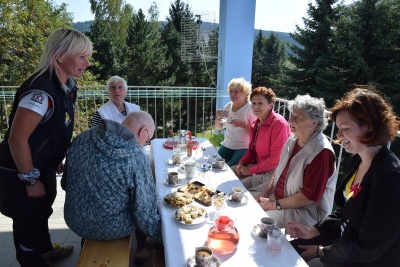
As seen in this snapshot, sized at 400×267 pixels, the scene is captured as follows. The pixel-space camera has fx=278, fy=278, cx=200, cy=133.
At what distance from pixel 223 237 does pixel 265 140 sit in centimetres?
137

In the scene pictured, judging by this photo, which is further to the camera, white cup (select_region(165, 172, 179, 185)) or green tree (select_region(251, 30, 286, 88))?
green tree (select_region(251, 30, 286, 88))

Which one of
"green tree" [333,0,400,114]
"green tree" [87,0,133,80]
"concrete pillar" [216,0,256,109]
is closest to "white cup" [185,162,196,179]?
"concrete pillar" [216,0,256,109]

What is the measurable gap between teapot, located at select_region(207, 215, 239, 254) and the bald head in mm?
634

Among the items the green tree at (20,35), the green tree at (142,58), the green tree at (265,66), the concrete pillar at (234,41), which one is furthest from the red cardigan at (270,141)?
the green tree at (265,66)

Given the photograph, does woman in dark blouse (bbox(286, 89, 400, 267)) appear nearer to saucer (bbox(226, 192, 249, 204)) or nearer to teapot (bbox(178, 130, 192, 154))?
saucer (bbox(226, 192, 249, 204))

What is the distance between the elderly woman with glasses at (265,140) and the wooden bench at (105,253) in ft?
3.84

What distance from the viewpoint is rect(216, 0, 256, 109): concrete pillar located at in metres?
4.47

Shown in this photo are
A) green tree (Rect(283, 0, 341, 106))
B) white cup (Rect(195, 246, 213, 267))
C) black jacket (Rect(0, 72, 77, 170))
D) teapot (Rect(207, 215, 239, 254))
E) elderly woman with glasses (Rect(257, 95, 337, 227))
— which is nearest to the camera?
white cup (Rect(195, 246, 213, 267))

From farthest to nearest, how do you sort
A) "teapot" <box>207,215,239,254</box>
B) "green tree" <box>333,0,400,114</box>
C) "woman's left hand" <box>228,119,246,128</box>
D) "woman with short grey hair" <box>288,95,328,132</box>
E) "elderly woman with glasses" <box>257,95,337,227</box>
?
1. "green tree" <box>333,0,400,114</box>
2. "woman's left hand" <box>228,119,246,128</box>
3. "woman with short grey hair" <box>288,95,328,132</box>
4. "elderly woman with glasses" <box>257,95,337,227</box>
5. "teapot" <box>207,215,239,254</box>

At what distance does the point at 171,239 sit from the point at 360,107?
1008mm

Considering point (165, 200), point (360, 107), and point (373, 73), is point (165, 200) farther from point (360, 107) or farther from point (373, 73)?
point (373, 73)

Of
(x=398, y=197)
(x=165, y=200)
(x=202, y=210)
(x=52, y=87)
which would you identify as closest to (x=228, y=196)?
(x=202, y=210)

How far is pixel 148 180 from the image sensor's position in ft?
4.58

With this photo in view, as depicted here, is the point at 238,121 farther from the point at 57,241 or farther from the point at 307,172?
the point at 57,241
